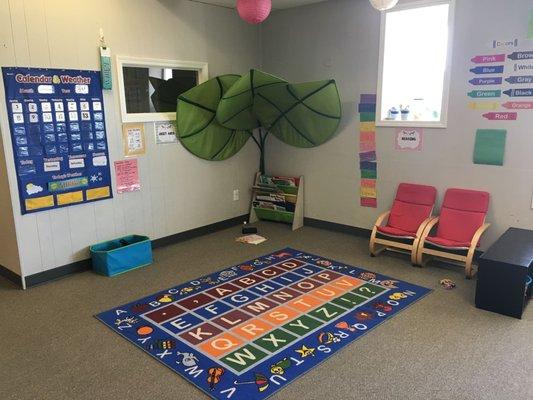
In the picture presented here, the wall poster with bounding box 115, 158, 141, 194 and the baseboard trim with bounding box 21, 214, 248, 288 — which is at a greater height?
the wall poster with bounding box 115, 158, 141, 194

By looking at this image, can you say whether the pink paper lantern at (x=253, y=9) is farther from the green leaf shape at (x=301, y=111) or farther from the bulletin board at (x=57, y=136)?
the bulletin board at (x=57, y=136)

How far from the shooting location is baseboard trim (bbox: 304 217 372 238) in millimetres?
5015

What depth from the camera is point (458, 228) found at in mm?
4113

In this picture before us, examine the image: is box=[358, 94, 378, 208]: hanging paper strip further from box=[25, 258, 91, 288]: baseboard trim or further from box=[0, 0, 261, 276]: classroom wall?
box=[25, 258, 91, 288]: baseboard trim

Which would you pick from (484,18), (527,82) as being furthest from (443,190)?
(484,18)

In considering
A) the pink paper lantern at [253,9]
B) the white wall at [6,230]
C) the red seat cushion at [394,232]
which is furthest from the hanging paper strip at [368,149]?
the white wall at [6,230]

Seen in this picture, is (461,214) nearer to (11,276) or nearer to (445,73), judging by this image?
(445,73)

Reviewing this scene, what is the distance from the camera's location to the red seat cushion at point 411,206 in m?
4.37

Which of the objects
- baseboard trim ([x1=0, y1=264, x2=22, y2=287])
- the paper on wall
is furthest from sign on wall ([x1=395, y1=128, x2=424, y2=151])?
baseboard trim ([x1=0, y1=264, x2=22, y2=287])

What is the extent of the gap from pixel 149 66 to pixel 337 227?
2.77m

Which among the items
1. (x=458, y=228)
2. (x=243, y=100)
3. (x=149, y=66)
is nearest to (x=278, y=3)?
(x=243, y=100)

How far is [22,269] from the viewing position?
146 inches

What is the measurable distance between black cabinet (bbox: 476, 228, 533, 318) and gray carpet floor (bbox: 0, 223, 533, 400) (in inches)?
4.0

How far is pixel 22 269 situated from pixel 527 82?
4.58 meters
